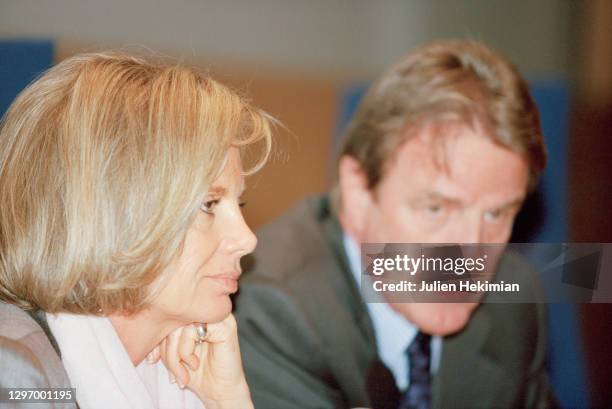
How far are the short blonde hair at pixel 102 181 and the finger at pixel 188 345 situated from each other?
0.17 m

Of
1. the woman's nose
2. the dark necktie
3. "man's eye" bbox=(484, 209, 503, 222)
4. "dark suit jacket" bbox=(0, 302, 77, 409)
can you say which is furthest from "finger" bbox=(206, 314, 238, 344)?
"man's eye" bbox=(484, 209, 503, 222)

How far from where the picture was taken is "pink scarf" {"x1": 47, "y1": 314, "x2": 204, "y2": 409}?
1.30 meters

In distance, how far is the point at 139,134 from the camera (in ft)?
4.08

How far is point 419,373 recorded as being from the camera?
164 centimetres

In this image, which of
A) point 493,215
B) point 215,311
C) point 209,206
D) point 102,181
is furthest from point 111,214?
point 493,215

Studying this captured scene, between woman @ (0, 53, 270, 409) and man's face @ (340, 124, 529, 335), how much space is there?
343mm

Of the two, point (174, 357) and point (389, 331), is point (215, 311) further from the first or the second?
point (389, 331)

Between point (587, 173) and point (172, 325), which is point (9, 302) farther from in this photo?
point (587, 173)

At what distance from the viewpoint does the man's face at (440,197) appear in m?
1.58

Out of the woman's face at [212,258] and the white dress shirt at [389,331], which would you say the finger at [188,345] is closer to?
the woman's face at [212,258]

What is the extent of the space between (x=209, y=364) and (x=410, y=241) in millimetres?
471

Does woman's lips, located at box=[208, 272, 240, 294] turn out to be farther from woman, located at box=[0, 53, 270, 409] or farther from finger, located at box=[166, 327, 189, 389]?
finger, located at box=[166, 327, 189, 389]

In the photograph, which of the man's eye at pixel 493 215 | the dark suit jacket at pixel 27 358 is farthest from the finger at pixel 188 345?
the man's eye at pixel 493 215

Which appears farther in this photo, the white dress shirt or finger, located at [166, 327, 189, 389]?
the white dress shirt
